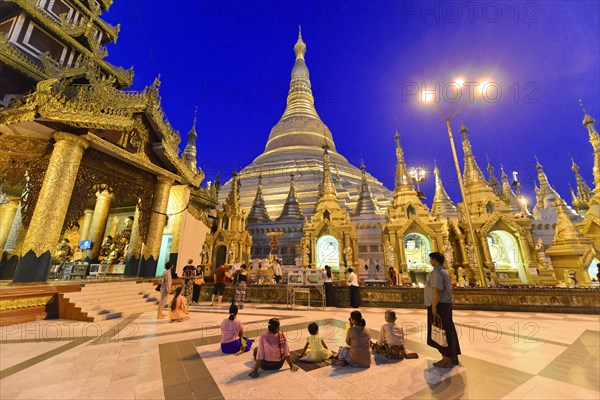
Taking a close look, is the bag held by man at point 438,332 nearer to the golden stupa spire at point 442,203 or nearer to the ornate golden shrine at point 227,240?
the ornate golden shrine at point 227,240

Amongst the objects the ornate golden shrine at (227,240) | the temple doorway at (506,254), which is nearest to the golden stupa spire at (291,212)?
the ornate golden shrine at (227,240)

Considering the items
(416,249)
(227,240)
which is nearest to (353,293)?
(416,249)

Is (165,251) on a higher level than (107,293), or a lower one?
higher

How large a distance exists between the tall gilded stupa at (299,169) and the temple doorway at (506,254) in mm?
10412

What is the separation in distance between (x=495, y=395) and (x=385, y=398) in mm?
1149

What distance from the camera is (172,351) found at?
395cm

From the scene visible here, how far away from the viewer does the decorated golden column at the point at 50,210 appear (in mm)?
6742

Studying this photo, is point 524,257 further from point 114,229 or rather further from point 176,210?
point 114,229

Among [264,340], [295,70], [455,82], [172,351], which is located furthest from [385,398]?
[295,70]

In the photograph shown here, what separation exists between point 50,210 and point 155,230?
13.2ft

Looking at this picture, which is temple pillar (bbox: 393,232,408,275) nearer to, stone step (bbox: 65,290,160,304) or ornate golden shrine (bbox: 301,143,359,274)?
ornate golden shrine (bbox: 301,143,359,274)

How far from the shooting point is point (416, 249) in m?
16.8

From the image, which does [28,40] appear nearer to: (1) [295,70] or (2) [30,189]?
(2) [30,189]

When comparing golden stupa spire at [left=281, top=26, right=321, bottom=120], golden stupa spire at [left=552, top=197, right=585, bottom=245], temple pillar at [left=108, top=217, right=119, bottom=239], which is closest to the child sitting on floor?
temple pillar at [left=108, top=217, right=119, bottom=239]
